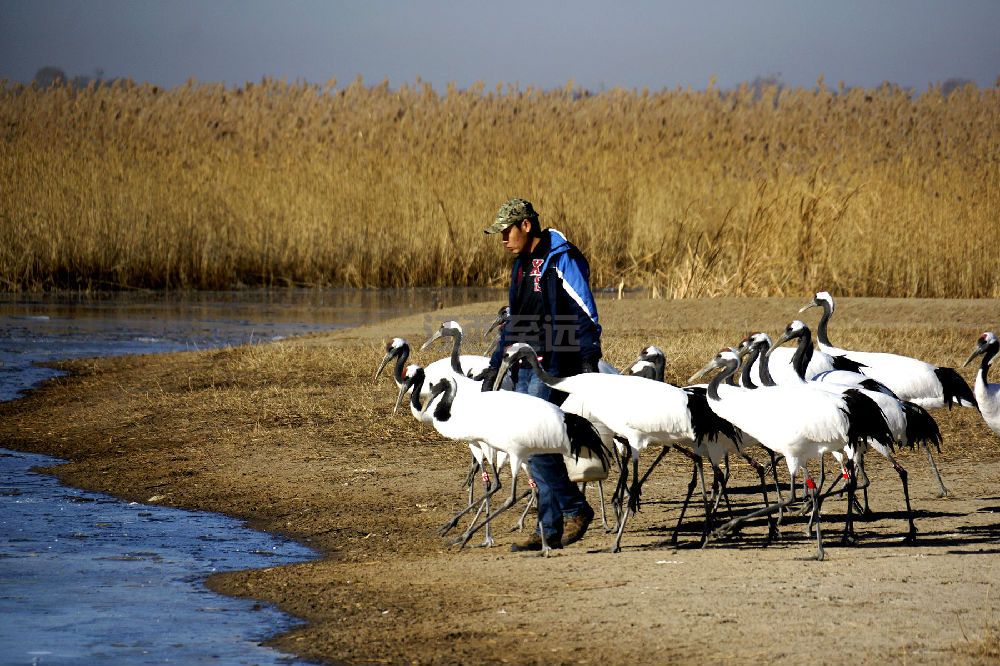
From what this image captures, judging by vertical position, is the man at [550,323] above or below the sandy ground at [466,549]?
above

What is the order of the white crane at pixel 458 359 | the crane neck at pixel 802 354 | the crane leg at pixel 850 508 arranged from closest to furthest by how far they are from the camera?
1. the crane leg at pixel 850 508
2. the crane neck at pixel 802 354
3. the white crane at pixel 458 359

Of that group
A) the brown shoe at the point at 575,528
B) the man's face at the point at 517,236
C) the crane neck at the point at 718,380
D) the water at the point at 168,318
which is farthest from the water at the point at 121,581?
the water at the point at 168,318

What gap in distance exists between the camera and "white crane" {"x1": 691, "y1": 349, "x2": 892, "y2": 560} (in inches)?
289

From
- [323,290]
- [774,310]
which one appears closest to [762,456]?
[774,310]

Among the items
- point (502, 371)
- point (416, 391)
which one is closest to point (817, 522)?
point (502, 371)

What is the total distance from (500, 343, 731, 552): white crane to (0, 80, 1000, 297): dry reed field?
10478mm

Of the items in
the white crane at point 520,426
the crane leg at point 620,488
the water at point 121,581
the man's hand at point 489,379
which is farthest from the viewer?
the man's hand at point 489,379

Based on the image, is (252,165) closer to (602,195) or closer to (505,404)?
(602,195)

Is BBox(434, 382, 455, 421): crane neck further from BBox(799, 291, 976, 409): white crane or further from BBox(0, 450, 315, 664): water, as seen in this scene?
BBox(799, 291, 976, 409): white crane

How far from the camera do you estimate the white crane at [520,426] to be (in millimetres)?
7324

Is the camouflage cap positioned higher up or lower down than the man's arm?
higher up

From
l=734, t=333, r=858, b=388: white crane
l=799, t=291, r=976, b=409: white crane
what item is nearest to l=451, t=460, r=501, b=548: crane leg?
l=734, t=333, r=858, b=388: white crane

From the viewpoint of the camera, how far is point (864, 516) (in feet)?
27.9

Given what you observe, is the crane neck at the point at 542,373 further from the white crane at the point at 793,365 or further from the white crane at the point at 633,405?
the white crane at the point at 793,365
